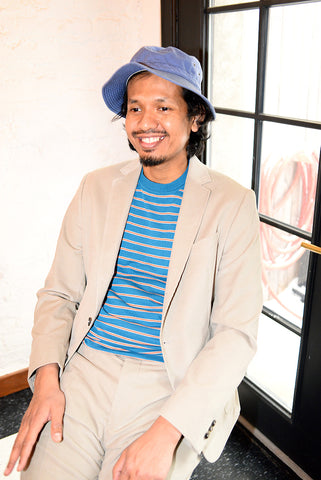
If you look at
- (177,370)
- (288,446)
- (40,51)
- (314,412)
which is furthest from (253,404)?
(40,51)

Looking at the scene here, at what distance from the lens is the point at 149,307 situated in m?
1.30

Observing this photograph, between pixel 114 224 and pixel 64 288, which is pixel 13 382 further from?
pixel 114 224

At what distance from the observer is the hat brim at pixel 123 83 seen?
48.9 inches

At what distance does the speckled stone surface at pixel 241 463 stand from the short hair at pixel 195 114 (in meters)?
1.19

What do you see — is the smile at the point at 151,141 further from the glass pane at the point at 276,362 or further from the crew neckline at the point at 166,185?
the glass pane at the point at 276,362

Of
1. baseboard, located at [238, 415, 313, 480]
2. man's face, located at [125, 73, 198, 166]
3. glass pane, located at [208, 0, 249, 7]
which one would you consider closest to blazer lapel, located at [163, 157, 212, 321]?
man's face, located at [125, 73, 198, 166]

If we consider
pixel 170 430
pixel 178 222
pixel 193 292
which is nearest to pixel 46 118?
pixel 178 222

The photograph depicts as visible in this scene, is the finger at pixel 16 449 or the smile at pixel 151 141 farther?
the smile at pixel 151 141

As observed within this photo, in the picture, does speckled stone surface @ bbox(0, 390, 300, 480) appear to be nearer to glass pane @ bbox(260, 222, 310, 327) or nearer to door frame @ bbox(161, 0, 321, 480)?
door frame @ bbox(161, 0, 321, 480)

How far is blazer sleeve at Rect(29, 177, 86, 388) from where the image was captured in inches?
53.5

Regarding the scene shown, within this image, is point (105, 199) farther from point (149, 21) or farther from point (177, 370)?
point (149, 21)

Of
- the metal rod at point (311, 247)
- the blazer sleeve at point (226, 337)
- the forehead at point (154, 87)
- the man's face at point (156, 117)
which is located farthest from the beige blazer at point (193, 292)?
the metal rod at point (311, 247)

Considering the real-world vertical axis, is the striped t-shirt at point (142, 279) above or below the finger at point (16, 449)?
above

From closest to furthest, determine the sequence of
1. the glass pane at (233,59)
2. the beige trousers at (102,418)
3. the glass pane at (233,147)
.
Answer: the beige trousers at (102,418) < the glass pane at (233,59) < the glass pane at (233,147)
